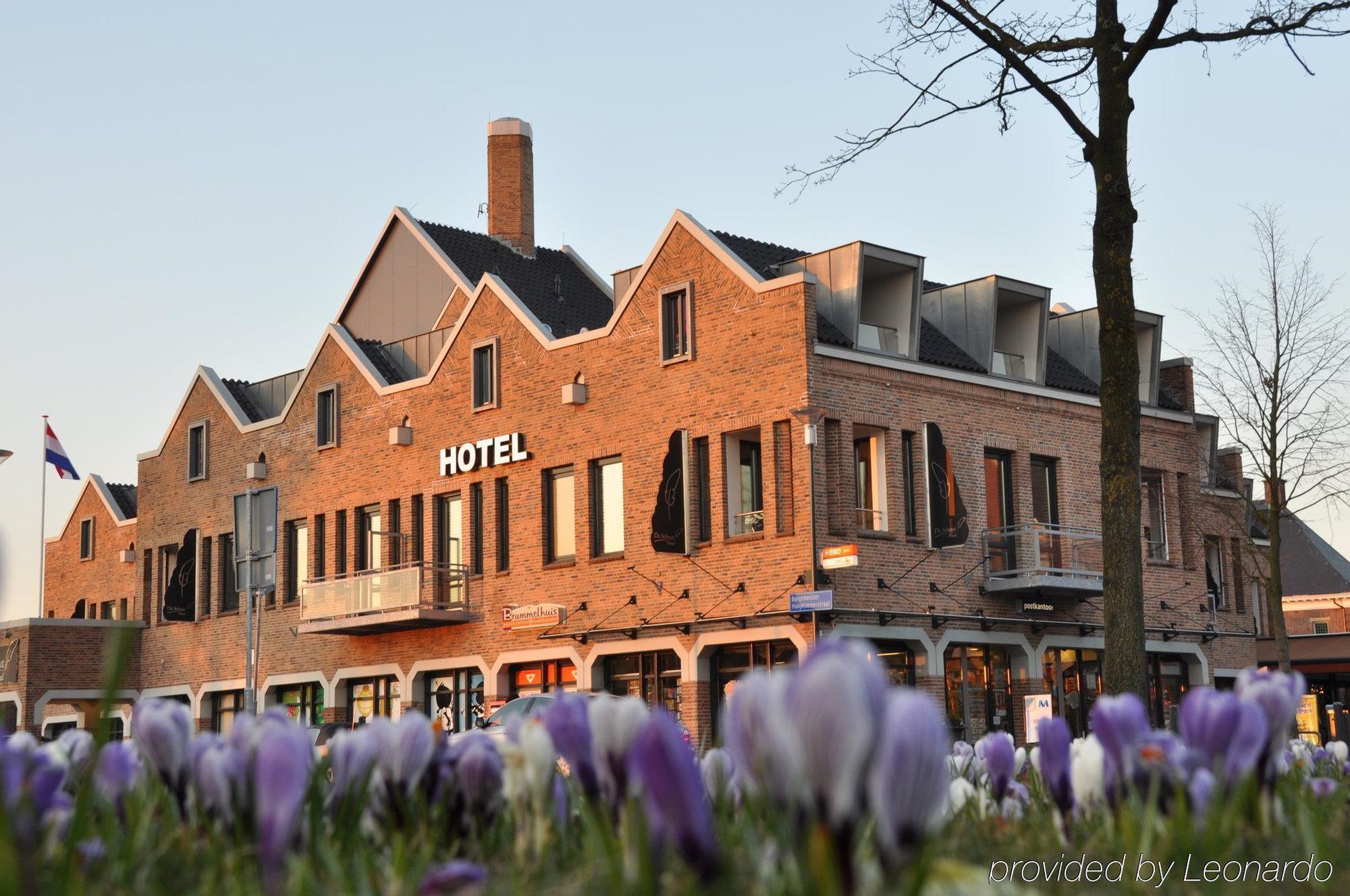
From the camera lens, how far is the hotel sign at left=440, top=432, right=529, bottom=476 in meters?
35.5

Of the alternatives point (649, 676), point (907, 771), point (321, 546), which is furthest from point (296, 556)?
point (907, 771)

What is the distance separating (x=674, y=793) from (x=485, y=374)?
3513 centimetres

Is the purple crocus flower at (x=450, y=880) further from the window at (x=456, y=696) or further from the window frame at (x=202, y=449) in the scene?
the window frame at (x=202, y=449)

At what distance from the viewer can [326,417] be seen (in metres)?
41.2

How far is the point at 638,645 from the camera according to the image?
3244 centimetres

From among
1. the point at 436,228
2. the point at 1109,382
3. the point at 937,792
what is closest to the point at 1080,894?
the point at 937,792

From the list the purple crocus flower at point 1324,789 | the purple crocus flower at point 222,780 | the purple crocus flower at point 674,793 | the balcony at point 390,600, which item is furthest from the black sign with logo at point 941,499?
the purple crocus flower at point 674,793

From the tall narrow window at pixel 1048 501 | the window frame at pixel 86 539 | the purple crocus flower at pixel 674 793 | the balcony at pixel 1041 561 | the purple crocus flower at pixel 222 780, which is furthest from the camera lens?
the window frame at pixel 86 539

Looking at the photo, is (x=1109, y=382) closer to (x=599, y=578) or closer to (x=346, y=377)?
(x=599, y=578)

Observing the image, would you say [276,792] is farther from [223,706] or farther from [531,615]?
[223,706]

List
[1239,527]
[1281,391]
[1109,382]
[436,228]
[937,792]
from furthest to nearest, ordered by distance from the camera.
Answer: [436,228], [1239,527], [1281,391], [1109,382], [937,792]

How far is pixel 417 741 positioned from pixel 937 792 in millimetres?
1584

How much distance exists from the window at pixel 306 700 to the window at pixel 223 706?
5.92 feet

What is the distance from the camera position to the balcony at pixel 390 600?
119 feet
